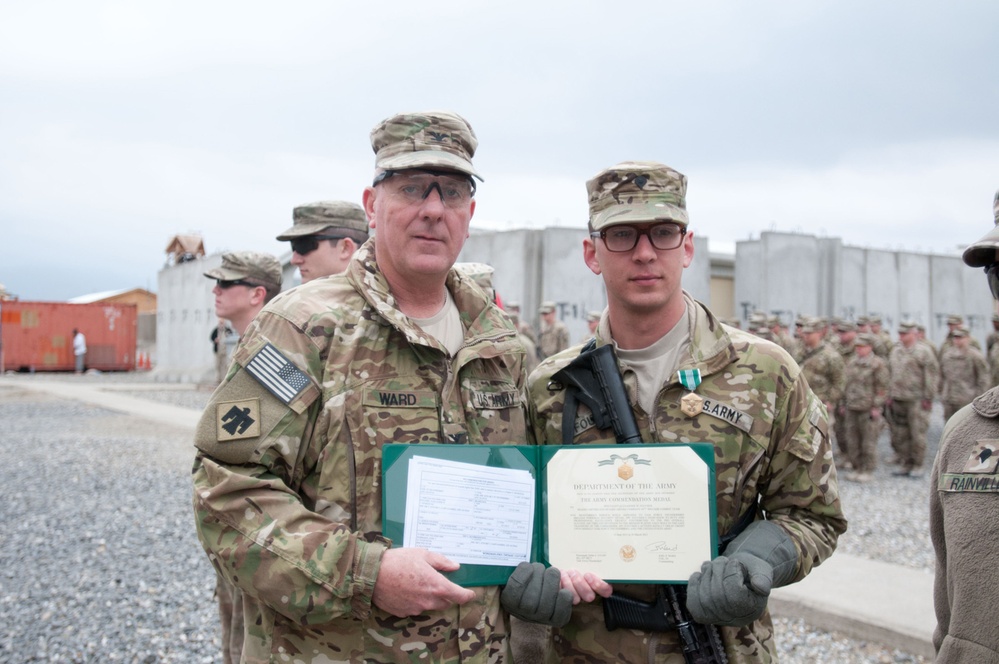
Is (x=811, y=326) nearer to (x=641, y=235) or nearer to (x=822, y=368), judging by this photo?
(x=822, y=368)

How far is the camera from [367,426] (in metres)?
2.00

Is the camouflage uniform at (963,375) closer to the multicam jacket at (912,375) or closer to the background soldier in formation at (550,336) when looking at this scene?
the multicam jacket at (912,375)

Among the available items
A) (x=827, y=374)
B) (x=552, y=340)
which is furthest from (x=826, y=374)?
(x=552, y=340)

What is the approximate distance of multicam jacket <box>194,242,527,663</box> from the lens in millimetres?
1819

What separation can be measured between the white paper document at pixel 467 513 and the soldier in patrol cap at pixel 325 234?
198 centimetres

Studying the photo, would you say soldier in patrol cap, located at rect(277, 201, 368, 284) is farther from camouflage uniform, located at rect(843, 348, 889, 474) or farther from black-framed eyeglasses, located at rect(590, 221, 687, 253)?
camouflage uniform, located at rect(843, 348, 889, 474)

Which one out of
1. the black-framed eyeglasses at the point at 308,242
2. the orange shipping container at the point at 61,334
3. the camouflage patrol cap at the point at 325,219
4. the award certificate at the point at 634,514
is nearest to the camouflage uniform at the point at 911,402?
the camouflage patrol cap at the point at 325,219

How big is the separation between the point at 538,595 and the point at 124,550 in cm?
604

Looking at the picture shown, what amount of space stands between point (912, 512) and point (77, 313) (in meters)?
30.5

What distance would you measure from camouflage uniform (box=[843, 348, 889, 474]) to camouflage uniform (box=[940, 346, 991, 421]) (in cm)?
134

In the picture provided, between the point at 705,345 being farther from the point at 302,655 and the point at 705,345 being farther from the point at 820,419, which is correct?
the point at 302,655

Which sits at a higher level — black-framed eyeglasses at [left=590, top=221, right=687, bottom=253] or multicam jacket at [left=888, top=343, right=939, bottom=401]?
black-framed eyeglasses at [left=590, top=221, right=687, bottom=253]

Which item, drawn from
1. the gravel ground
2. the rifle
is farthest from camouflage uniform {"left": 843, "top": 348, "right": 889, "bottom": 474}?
the rifle

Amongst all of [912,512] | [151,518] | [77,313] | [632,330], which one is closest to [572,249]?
[912,512]
